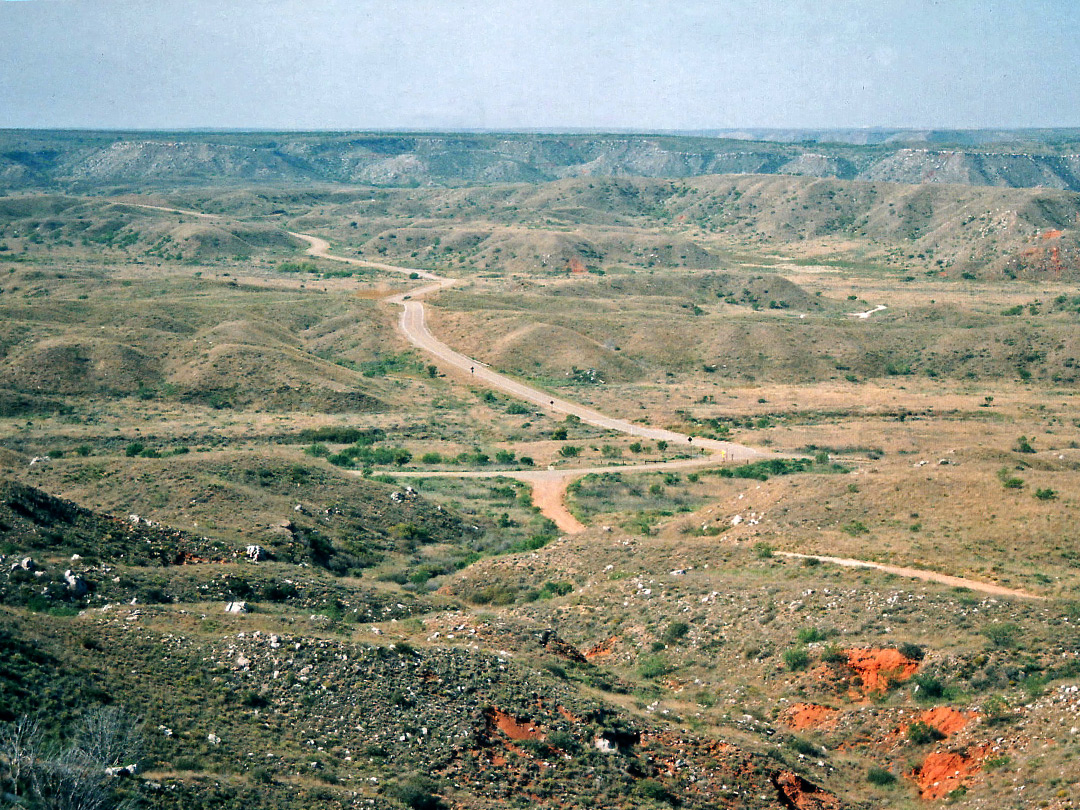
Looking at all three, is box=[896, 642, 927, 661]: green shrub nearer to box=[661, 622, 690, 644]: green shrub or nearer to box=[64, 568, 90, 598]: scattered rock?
box=[661, 622, 690, 644]: green shrub

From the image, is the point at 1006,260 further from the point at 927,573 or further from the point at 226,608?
the point at 226,608

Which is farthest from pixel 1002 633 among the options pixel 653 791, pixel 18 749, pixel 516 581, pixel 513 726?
pixel 18 749

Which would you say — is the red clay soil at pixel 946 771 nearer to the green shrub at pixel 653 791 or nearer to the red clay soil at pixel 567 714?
the green shrub at pixel 653 791

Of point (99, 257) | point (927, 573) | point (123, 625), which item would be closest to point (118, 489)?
point (123, 625)

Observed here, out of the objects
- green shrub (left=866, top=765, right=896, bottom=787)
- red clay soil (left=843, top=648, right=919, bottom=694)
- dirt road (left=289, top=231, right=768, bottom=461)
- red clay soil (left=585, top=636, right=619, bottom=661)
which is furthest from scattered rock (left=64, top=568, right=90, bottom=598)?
dirt road (left=289, top=231, right=768, bottom=461)

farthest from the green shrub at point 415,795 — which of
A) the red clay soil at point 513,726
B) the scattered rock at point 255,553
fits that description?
the scattered rock at point 255,553

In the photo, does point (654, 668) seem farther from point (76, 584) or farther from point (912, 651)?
point (76, 584)
